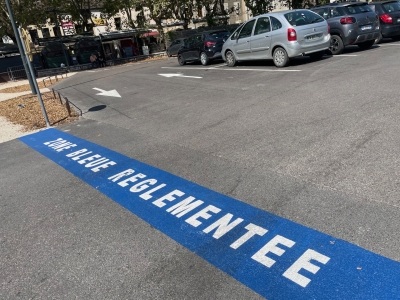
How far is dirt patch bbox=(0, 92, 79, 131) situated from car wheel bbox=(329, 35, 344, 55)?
937cm

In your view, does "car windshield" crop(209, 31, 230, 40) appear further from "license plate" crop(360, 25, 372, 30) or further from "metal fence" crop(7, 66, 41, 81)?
"metal fence" crop(7, 66, 41, 81)

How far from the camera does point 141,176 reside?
495cm

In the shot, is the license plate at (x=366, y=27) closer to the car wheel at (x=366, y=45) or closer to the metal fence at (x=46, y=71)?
the car wheel at (x=366, y=45)

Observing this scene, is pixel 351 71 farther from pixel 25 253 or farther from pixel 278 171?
pixel 25 253

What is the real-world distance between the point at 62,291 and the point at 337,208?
8.87 feet

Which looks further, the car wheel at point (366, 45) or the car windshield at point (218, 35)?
the car windshield at point (218, 35)

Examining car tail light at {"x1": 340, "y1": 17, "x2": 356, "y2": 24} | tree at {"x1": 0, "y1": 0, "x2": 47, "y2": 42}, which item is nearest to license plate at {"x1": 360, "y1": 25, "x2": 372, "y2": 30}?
car tail light at {"x1": 340, "y1": 17, "x2": 356, "y2": 24}

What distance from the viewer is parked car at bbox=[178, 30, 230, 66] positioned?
16.2 metres


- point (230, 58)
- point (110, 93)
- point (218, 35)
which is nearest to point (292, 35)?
point (230, 58)

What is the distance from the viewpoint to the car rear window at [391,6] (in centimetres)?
1318

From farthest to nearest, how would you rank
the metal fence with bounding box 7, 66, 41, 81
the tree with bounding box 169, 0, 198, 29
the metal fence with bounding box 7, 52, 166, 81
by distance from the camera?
the tree with bounding box 169, 0, 198, 29 → the metal fence with bounding box 7, 52, 166, 81 → the metal fence with bounding box 7, 66, 41, 81

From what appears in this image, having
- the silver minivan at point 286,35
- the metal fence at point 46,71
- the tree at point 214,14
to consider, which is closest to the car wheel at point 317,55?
the silver minivan at point 286,35

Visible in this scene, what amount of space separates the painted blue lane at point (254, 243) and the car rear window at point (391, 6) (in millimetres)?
12758

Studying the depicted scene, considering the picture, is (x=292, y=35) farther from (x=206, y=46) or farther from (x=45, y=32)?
(x=45, y=32)
